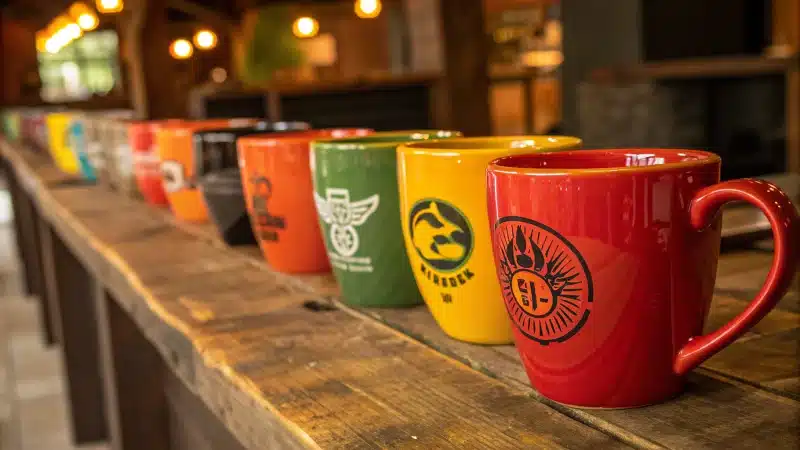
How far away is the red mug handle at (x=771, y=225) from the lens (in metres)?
0.42

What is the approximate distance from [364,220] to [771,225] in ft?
1.15

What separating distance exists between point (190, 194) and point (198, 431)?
39 centimetres

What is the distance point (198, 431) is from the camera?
137 cm

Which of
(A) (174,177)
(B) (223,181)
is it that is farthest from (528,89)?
(B) (223,181)

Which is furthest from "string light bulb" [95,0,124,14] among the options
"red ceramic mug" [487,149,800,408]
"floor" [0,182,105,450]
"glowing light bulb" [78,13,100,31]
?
"red ceramic mug" [487,149,800,408]

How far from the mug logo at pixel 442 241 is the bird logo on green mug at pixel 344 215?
3.3 inches

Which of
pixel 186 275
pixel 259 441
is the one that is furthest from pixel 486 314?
pixel 186 275

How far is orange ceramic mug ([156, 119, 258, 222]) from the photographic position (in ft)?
4.01

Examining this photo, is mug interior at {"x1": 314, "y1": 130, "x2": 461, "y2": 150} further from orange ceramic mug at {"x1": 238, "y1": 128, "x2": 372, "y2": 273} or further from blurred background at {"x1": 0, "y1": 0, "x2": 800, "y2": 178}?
blurred background at {"x1": 0, "y1": 0, "x2": 800, "y2": 178}

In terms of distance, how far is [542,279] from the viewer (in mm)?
482

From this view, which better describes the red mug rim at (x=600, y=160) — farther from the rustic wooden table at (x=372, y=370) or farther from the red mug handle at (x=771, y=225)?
the rustic wooden table at (x=372, y=370)

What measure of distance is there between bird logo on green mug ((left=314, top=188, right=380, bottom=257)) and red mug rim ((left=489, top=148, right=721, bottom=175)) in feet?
0.58

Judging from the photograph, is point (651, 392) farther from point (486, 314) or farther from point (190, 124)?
point (190, 124)

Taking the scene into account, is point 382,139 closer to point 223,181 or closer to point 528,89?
point 223,181
